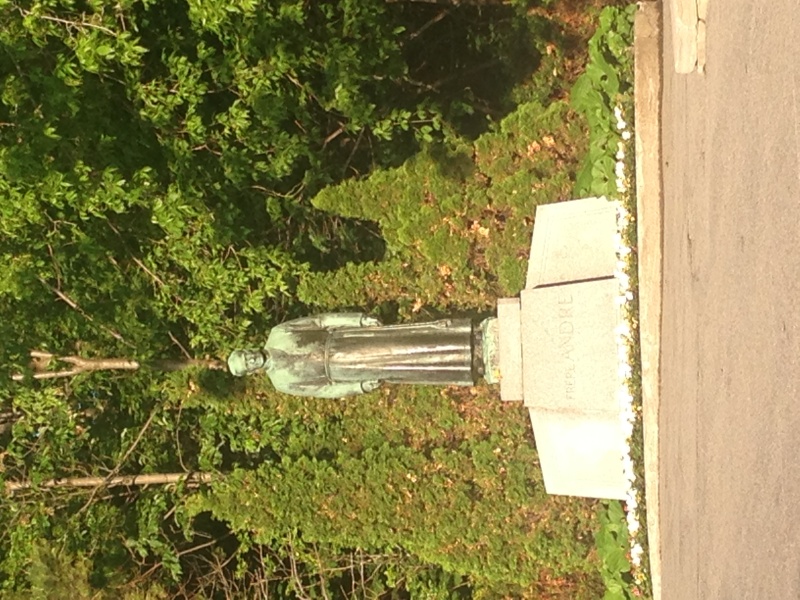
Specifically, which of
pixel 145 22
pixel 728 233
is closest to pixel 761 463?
pixel 728 233

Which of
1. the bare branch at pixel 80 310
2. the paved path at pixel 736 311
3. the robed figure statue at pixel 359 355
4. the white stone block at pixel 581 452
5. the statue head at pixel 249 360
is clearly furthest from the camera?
the bare branch at pixel 80 310

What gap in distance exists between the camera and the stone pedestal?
4824 millimetres

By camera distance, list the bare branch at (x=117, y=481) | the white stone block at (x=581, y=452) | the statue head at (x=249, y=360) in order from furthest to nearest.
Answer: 1. the bare branch at (x=117, y=481)
2. the statue head at (x=249, y=360)
3. the white stone block at (x=581, y=452)

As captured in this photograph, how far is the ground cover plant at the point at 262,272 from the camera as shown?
577 cm

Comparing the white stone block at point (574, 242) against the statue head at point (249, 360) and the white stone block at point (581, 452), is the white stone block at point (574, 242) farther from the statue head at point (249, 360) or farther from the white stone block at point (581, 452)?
the statue head at point (249, 360)

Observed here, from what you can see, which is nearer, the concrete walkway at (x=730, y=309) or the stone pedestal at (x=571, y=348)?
the concrete walkway at (x=730, y=309)

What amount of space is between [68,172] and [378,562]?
4587 mm

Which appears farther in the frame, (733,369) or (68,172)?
(68,172)

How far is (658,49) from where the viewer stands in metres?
5.02

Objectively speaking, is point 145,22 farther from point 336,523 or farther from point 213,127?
point 336,523

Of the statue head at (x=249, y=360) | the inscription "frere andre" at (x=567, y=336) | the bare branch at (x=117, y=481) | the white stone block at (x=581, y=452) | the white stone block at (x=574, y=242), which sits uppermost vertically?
the white stone block at (x=574, y=242)

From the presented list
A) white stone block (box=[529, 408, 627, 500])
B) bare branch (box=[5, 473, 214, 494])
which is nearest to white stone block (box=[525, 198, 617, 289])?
white stone block (box=[529, 408, 627, 500])

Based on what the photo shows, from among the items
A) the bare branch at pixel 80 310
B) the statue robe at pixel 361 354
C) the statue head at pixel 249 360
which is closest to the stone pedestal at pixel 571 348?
the statue robe at pixel 361 354

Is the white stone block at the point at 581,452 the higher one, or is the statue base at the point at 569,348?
the statue base at the point at 569,348
